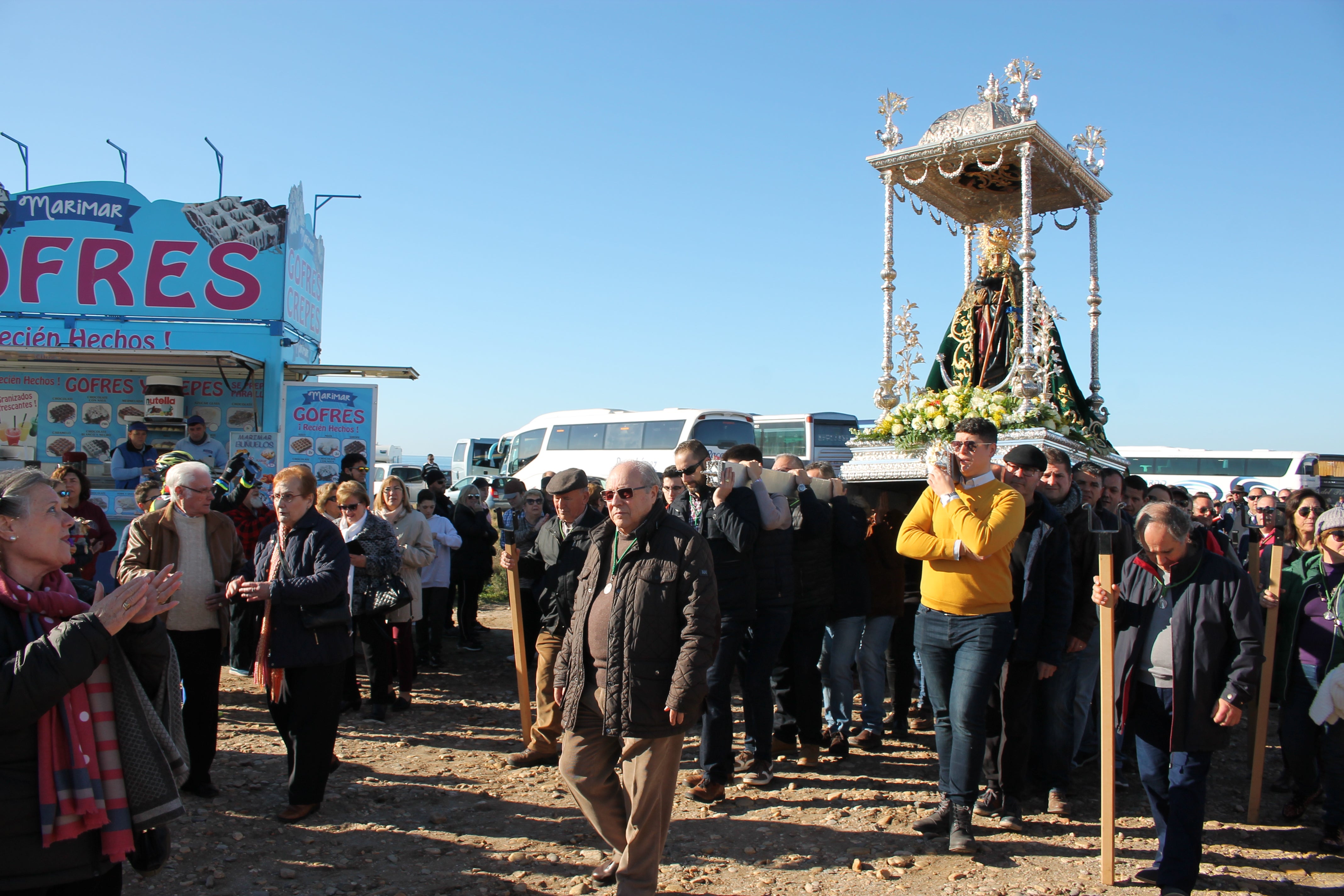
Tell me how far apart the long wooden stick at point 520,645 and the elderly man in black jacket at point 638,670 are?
2.22 metres

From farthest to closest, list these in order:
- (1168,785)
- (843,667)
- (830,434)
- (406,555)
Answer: (830,434), (406,555), (843,667), (1168,785)

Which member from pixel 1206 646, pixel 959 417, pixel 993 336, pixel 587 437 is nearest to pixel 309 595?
pixel 1206 646

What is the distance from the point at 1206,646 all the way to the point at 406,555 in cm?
538

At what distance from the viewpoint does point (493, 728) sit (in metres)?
6.64

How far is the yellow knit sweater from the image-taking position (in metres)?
4.15

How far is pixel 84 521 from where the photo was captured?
602 centimetres

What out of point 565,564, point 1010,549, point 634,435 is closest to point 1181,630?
point 1010,549

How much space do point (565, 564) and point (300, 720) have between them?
1611mm

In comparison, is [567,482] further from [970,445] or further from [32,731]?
[32,731]

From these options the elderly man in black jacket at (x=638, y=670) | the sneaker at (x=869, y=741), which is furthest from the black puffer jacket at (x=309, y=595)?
the sneaker at (x=869, y=741)

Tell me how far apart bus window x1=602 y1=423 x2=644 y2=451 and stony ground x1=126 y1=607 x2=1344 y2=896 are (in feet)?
55.6

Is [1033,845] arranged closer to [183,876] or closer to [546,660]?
[546,660]

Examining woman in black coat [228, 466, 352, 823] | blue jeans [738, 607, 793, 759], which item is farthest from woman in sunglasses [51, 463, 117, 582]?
blue jeans [738, 607, 793, 759]

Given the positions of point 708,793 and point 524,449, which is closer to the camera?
point 708,793
